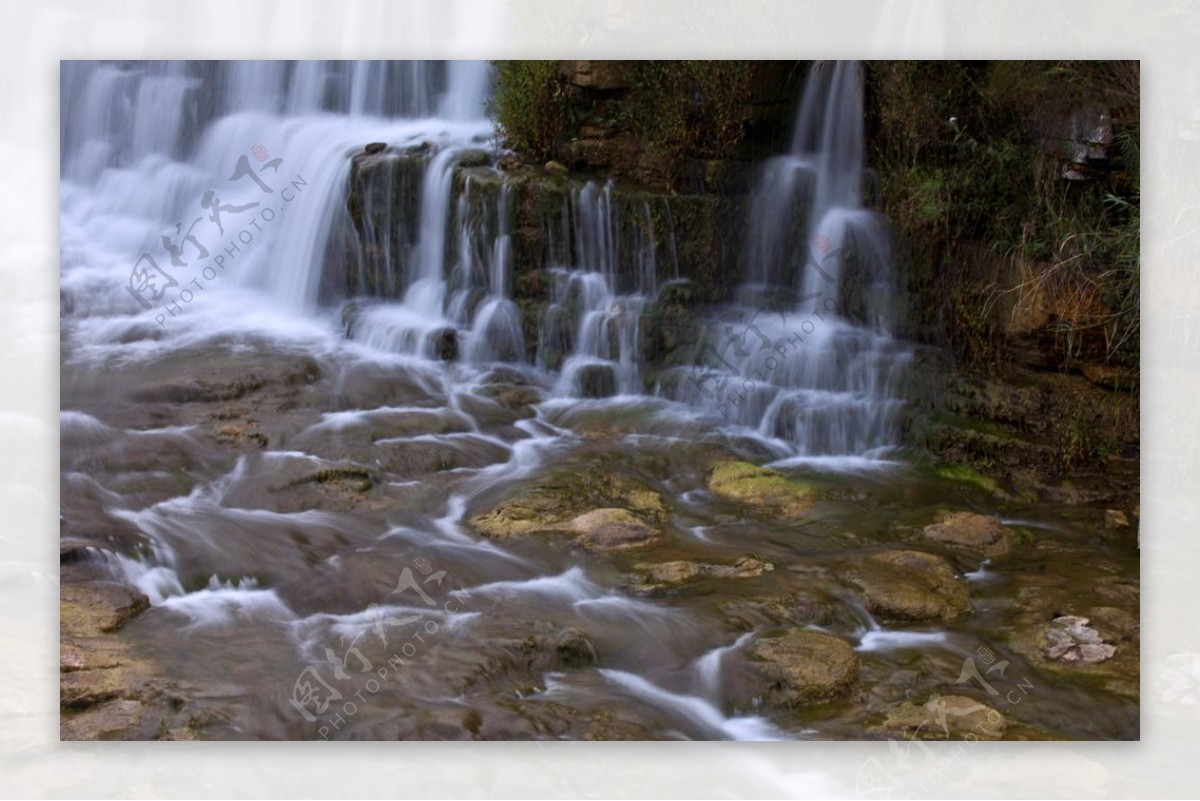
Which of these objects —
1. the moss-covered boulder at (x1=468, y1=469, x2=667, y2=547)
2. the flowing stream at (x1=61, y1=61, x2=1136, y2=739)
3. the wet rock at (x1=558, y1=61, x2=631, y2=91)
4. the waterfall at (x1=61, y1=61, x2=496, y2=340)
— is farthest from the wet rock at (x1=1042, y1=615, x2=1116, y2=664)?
the wet rock at (x1=558, y1=61, x2=631, y2=91)

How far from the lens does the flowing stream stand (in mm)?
3973

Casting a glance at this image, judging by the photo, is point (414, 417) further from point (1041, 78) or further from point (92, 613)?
point (1041, 78)

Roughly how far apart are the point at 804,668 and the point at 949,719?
1.74 feet

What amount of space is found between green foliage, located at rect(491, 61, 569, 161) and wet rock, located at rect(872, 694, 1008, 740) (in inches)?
92.1

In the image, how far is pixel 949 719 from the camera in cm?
401

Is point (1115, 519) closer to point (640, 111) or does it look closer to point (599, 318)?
point (599, 318)

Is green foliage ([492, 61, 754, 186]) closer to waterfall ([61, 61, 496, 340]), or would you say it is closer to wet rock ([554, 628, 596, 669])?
waterfall ([61, 61, 496, 340])

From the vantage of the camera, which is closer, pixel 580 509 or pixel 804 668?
pixel 804 668

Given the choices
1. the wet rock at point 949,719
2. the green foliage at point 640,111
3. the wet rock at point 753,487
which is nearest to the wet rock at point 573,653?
the wet rock at point 753,487

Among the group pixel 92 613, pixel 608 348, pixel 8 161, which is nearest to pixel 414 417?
pixel 608 348

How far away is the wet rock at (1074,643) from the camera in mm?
4066

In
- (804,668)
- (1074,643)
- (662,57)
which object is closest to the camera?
(804,668)

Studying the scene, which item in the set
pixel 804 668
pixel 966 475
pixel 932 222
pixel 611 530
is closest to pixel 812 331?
pixel 932 222

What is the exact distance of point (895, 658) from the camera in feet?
13.2
